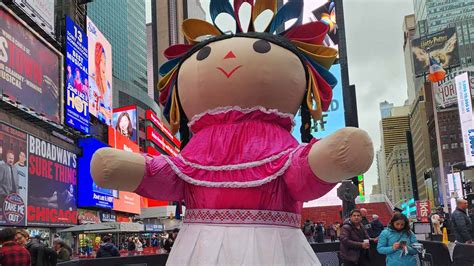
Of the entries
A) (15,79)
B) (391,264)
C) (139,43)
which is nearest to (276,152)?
(391,264)

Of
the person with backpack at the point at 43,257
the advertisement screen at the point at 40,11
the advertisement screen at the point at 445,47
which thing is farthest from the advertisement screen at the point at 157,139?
the person with backpack at the point at 43,257

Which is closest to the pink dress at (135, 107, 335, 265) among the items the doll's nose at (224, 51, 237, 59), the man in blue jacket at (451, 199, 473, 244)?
the doll's nose at (224, 51, 237, 59)

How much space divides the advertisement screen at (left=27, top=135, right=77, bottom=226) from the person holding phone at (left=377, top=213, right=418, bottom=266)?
19978 millimetres

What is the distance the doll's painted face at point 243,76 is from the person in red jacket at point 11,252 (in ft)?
12.0

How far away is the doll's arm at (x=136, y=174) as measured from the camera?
117 inches

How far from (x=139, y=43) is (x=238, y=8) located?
8958cm

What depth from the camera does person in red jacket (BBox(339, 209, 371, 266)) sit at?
21.4 feet

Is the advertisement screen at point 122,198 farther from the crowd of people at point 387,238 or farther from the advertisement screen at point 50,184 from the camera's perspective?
the crowd of people at point 387,238

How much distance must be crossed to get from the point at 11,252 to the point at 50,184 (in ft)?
66.8

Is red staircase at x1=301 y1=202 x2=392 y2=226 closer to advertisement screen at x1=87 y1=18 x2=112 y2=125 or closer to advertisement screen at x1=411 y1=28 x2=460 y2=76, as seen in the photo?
advertisement screen at x1=87 y1=18 x2=112 y2=125

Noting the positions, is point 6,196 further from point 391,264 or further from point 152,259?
point 391,264

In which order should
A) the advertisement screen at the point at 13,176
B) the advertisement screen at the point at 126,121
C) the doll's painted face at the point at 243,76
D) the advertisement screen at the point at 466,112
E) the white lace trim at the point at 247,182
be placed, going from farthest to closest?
1. the advertisement screen at the point at 126,121
2. the advertisement screen at the point at 466,112
3. the advertisement screen at the point at 13,176
4. the doll's painted face at the point at 243,76
5. the white lace trim at the point at 247,182

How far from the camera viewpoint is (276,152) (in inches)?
123

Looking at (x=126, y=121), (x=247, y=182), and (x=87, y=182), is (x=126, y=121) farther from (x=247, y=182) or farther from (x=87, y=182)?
(x=247, y=182)
